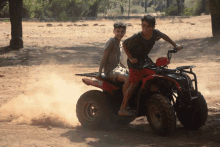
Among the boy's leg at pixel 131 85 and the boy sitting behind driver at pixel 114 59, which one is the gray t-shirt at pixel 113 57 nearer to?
the boy sitting behind driver at pixel 114 59

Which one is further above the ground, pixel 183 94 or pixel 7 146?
pixel 183 94

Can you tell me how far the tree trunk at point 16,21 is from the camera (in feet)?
61.5

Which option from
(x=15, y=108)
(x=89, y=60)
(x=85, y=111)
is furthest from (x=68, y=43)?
(x=85, y=111)

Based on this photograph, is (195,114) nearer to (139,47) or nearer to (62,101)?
(139,47)

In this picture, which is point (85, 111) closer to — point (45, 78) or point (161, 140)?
point (161, 140)

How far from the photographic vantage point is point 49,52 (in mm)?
18953

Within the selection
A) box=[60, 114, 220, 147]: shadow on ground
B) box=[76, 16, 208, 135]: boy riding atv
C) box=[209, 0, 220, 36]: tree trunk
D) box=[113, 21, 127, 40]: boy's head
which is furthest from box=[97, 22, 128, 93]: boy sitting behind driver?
box=[209, 0, 220, 36]: tree trunk

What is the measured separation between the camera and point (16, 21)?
19.0 metres

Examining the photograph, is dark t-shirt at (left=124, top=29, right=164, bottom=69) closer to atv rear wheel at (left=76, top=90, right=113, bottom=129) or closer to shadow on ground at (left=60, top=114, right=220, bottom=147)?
atv rear wheel at (left=76, top=90, right=113, bottom=129)

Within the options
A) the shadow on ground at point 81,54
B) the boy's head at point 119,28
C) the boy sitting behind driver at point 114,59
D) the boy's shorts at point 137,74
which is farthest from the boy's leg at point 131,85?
the shadow on ground at point 81,54

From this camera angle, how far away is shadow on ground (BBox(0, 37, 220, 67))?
16.1 meters

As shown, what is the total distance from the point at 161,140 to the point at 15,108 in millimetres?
3682

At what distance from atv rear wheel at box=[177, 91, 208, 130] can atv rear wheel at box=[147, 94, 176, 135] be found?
482 millimetres

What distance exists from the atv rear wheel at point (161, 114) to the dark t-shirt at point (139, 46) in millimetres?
534
